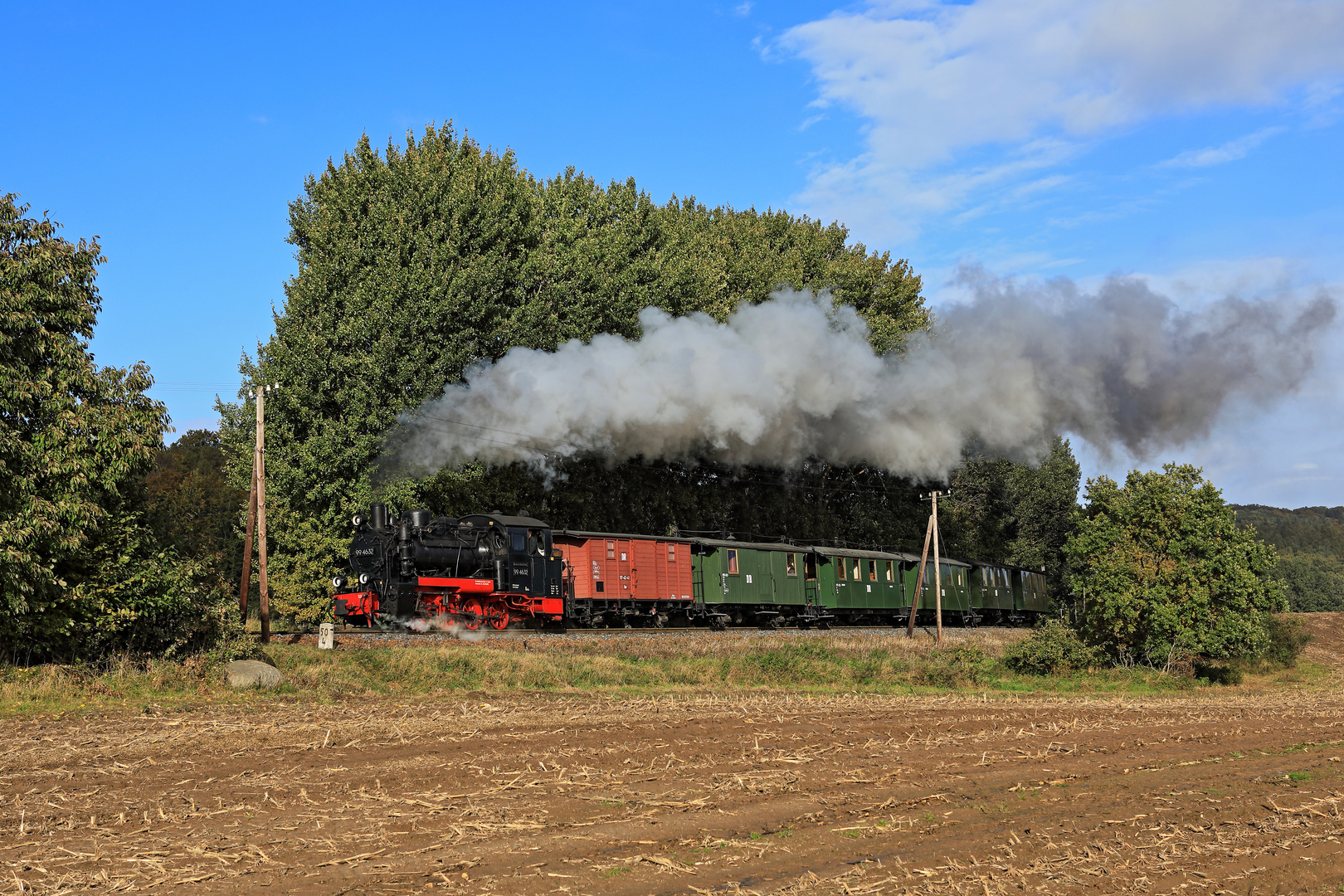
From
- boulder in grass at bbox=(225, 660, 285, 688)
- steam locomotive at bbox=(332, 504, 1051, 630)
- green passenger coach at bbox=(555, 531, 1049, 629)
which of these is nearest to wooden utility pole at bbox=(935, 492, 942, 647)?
green passenger coach at bbox=(555, 531, 1049, 629)

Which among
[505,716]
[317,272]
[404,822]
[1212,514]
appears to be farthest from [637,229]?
[404,822]

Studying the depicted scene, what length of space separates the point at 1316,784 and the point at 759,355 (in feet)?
67.6

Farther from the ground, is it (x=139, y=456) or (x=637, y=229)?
(x=637, y=229)

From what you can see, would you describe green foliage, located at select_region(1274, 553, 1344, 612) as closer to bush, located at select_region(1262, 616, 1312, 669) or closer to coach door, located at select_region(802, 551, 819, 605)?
bush, located at select_region(1262, 616, 1312, 669)

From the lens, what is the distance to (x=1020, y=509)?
68.6 m

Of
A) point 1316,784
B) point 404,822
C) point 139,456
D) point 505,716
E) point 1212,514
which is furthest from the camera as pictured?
point 1212,514

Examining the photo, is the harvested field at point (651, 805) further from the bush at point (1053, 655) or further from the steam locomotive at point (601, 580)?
the bush at point (1053, 655)

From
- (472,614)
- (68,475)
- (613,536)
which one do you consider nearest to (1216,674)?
(613,536)

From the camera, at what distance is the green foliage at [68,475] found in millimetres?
17375

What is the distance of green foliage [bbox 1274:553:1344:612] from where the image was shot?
357 feet

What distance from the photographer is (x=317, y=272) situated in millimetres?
33219

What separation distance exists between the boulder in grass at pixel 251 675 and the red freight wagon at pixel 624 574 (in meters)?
11.1

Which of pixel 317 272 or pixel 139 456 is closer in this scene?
pixel 139 456

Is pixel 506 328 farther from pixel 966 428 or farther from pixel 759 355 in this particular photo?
pixel 966 428
